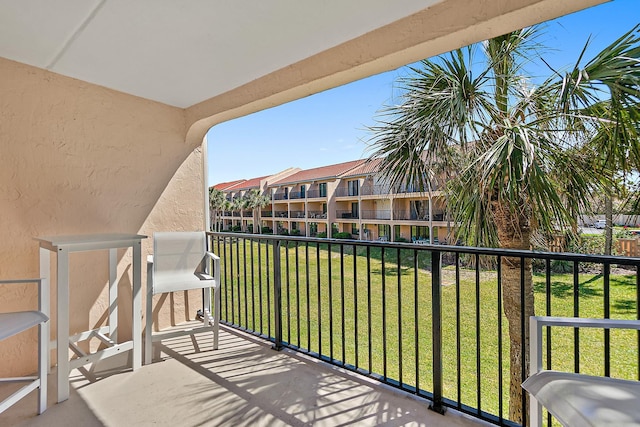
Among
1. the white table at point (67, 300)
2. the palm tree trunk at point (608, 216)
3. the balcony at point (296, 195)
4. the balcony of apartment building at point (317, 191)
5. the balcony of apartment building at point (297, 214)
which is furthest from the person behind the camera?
the balcony of apartment building at point (297, 214)

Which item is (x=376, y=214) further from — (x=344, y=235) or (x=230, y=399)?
(x=230, y=399)

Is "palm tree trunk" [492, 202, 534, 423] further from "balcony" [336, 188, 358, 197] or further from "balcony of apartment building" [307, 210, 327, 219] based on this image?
"balcony of apartment building" [307, 210, 327, 219]

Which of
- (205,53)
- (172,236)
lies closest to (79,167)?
(172,236)

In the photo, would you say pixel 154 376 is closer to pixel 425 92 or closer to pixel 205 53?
pixel 205 53

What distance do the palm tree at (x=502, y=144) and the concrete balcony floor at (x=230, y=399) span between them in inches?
71.6

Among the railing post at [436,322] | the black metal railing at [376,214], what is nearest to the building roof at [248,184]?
the black metal railing at [376,214]

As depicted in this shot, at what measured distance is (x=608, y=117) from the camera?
250 centimetres

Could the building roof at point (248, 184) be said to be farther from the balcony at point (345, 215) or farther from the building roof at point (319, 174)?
the balcony at point (345, 215)

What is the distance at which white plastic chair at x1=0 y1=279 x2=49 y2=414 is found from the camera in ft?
5.00

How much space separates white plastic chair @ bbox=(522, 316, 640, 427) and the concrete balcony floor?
29.1 inches

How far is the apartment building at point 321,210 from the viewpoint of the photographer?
1043cm

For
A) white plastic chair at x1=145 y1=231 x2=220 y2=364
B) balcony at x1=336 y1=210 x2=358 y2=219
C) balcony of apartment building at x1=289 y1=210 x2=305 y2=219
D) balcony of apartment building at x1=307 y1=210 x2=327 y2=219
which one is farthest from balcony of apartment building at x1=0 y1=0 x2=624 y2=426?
balcony of apartment building at x1=289 y1=210 x2=305 y2=219

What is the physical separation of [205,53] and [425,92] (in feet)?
7.96

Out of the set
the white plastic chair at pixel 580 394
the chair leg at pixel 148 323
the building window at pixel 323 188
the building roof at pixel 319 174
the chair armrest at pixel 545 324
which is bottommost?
the chair leg at pixel 148 323
